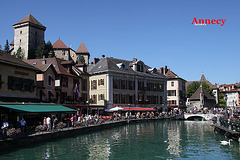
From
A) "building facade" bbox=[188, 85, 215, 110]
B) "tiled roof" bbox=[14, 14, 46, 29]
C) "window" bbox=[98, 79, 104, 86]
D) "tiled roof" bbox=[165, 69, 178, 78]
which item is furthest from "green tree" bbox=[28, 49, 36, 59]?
"building facade" bbox=[188, 85, 215, 110]

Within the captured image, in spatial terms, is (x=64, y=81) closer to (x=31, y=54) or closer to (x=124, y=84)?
(x=124, y=84)

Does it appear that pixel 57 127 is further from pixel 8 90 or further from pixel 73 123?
pixel 8 90

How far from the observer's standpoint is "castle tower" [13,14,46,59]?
101469 mm

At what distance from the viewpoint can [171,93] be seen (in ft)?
278

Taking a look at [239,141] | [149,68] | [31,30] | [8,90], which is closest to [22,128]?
[8,90]

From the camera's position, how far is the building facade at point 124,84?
60.2 m

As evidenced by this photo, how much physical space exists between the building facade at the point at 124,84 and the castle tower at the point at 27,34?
4465cm

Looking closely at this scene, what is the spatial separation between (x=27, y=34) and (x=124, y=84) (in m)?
52.9

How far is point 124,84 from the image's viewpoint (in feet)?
209

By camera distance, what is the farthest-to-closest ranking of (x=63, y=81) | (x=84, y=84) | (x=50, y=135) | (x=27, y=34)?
(x=27, y=34) → (x=84, y=84) → (x=63, y=81) → (x=50, y=135)

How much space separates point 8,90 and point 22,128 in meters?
7.40

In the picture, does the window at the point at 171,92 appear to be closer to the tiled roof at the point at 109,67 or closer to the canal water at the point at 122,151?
the tiled roof at the point at 109,67

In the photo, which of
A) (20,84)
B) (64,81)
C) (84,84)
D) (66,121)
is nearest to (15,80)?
(20,84)

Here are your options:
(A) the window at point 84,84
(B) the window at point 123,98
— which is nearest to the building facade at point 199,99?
(B) the window at point 123,98
